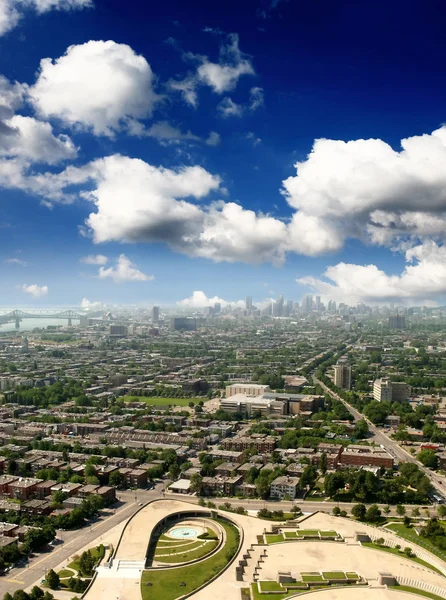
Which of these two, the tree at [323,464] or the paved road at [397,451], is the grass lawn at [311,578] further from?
the tree at [323,464]

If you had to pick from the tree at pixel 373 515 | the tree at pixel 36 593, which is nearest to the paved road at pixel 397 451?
the tree at pixel 373 515

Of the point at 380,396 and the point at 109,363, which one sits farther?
the point at 109,363

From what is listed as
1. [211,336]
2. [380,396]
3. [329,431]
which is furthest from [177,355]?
[329,431]

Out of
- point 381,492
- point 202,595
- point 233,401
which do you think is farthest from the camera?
point 233,401

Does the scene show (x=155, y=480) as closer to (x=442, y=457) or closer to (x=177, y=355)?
(x=442, y=457)

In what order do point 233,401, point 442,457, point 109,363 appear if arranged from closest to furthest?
point 442,457
point 233,401
point 109,363
